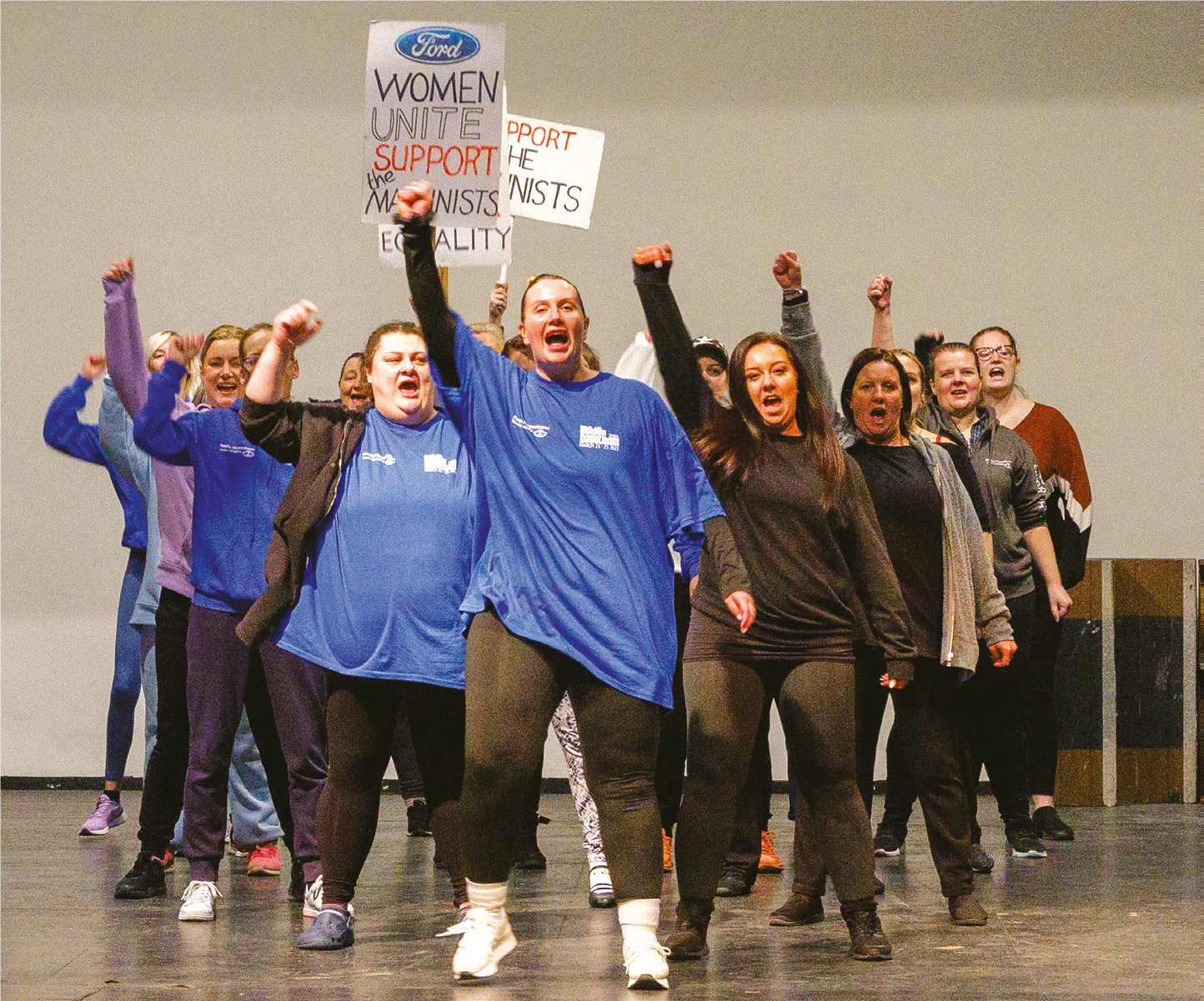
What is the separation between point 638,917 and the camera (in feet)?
12.0

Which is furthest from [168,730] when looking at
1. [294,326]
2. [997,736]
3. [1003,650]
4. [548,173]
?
[997,736]

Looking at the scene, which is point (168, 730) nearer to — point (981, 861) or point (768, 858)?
point (768, 858)

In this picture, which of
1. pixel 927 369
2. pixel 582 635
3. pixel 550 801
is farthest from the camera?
pixel 550 801

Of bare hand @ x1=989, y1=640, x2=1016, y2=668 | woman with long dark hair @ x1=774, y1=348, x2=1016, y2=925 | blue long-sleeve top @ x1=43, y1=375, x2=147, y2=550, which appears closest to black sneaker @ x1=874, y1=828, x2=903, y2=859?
woman with long dark hair @ x1=774, y1=348, x2=1016, y2=925

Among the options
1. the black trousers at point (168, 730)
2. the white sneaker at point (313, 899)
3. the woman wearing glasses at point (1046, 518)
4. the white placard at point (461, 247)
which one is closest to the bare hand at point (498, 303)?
the white placard at point (461, 247)

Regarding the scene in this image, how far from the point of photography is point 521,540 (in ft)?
12.3

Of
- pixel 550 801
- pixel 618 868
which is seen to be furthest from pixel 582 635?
pixel 550 801

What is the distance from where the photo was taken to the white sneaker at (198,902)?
4559 mm

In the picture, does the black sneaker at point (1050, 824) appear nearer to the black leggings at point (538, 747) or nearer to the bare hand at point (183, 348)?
the black leggings at point (538, 747)

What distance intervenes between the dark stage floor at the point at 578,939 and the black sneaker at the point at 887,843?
0.06 meters

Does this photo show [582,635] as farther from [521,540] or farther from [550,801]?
[550,801]

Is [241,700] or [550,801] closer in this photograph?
[241,700]

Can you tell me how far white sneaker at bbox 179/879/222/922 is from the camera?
456 cm

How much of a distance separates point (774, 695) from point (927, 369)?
2315mm
